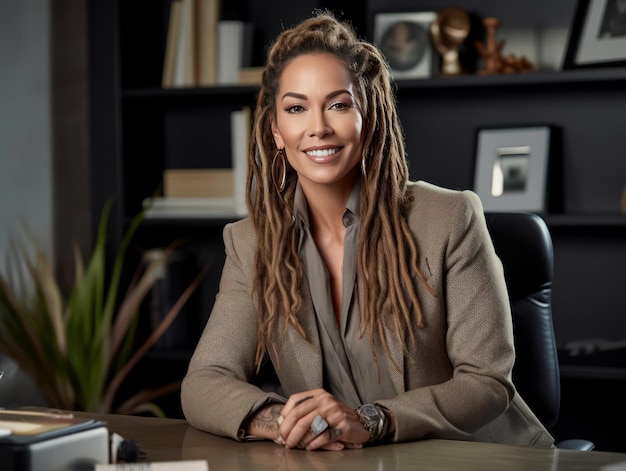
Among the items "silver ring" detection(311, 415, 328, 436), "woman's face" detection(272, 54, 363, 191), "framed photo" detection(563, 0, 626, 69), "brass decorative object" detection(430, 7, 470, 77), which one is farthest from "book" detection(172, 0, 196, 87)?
"silver ring" detection(311, 415, 328, 436)

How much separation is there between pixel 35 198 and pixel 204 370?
2.13m

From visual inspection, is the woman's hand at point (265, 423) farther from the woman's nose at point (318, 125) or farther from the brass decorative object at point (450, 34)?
the brass decorative object at point (450, 34)

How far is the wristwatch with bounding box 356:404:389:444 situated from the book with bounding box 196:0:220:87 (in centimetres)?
210

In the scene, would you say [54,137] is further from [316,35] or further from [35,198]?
[316,35]

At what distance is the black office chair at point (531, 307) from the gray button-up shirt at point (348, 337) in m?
0.38

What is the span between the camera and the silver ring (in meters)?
1.48

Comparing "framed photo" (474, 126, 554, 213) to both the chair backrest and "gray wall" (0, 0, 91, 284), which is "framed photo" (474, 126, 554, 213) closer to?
the chair backrest

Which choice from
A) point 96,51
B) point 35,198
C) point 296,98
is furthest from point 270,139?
point 35,198

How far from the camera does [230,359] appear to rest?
6.02 feet

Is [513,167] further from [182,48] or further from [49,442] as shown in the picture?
[49,442]

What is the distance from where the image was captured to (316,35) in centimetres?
194

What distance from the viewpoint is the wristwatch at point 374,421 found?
1528 millimetres

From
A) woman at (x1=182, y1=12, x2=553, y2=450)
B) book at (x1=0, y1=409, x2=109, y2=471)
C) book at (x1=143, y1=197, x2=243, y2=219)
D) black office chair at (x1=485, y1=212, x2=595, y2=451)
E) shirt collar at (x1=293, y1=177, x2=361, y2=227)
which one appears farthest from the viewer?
book at (x1=143, y1=197, x2=243, y2=219)

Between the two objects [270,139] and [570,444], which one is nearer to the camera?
[570,444]
